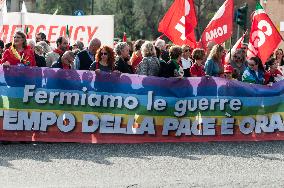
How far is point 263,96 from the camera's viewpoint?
12.1 m

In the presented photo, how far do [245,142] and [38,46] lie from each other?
167 inches

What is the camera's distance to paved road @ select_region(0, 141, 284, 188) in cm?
877

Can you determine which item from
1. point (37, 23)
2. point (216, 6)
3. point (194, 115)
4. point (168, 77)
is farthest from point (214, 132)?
point (216, 6)

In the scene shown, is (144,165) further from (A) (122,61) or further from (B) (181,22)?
(B) (181,22)

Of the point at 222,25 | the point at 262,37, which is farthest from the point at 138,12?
the point at 262,37

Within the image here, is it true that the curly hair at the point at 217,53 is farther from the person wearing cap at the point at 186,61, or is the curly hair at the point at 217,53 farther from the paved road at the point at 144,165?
the paved road at the point at 144,165

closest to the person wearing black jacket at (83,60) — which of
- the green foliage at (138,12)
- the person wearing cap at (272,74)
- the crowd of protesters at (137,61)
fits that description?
the crowd of protesters at (137,61)

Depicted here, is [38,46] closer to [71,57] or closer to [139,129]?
[71,57]

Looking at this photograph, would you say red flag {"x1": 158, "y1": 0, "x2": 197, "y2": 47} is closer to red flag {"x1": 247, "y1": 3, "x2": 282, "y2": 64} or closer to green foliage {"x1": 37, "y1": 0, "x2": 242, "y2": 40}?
red flag {"x1": 247, "y1": 3, "x2": 282, "y2": 64}

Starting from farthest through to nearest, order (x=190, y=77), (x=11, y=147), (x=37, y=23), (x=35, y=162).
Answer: (x=37, y=23) → (x=190, y=77) → (x=11, y=147) → (x=35, y=162)

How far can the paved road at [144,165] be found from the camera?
8773mm

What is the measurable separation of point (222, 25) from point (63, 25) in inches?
262

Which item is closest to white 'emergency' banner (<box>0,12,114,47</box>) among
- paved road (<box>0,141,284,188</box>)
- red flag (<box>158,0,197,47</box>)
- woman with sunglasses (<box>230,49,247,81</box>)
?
red flag (<box>158,0,197,47</box>)

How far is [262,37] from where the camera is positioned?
13.2 m
